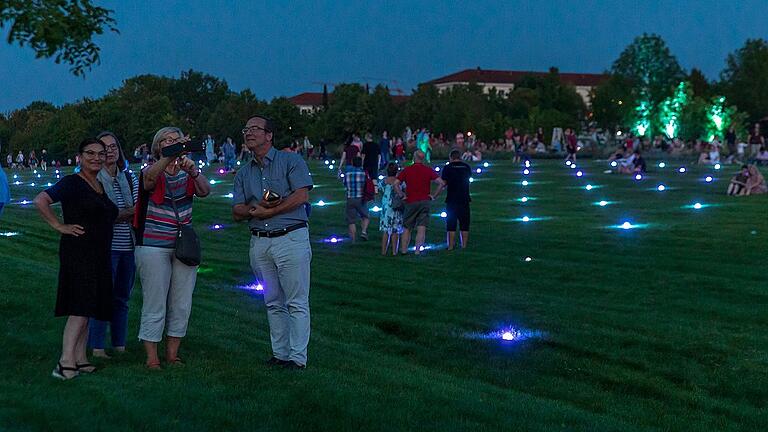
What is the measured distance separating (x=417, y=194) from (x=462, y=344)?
757cm

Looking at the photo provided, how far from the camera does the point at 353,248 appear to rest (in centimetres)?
2047

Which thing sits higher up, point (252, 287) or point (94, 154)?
point (94, 154)

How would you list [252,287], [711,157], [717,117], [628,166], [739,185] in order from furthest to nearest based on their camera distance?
[717,117]
[711,157]
[628,166]
[739,185]
[252,287]

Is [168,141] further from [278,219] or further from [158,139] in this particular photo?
[278,219]

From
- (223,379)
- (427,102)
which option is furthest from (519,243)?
(427,102)

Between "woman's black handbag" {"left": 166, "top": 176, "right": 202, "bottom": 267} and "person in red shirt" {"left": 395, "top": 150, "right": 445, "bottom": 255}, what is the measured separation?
33.6 ft

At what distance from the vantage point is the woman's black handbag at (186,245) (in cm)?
835


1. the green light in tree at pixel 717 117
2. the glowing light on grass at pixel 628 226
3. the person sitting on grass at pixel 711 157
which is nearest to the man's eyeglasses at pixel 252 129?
the glowing light on grass at pixel 628 226

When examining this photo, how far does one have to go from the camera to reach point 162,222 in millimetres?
8383

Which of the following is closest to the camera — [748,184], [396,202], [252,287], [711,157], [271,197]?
[271,197]

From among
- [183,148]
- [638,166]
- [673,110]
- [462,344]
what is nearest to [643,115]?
[673,110]

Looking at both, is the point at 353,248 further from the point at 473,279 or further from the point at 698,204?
the point at 698,204

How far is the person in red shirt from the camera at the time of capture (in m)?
18.5

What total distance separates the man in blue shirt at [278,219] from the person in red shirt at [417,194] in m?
9.81
